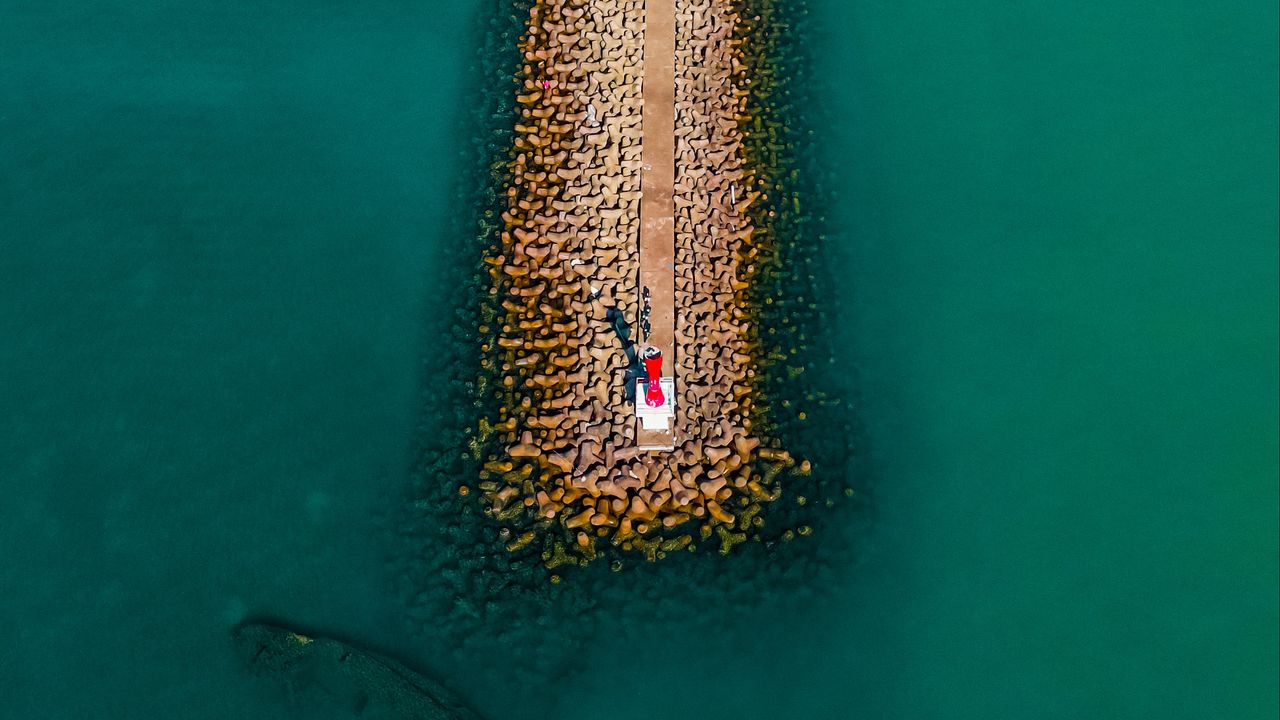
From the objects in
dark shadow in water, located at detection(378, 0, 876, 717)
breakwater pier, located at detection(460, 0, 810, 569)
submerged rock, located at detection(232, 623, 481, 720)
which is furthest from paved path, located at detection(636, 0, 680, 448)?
submerged rock, located at detection(232, 623, 481, 720)

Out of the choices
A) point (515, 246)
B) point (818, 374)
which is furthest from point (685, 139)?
point (818, 374)

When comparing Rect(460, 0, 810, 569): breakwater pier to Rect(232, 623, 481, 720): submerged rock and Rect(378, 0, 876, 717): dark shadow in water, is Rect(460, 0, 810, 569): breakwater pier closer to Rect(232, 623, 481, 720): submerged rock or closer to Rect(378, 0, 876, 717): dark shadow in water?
Rect(378, 0, 876, 717): dark shadow in water

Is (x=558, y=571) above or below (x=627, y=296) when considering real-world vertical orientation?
below

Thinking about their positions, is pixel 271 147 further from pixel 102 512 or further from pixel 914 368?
pixel 914 368

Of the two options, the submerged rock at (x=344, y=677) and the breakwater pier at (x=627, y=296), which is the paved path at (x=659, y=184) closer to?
the breakwater pier at (x=627, y=296)

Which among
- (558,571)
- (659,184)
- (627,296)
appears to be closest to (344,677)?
(558,571)

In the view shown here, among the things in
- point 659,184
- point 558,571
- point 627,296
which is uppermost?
point 659,184

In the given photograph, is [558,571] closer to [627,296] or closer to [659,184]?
[627,296]
